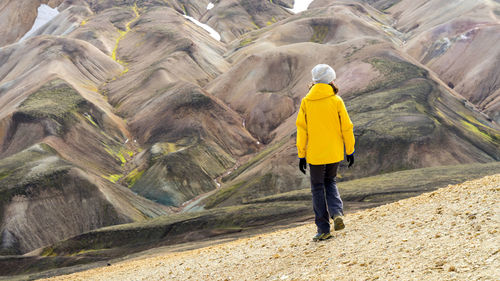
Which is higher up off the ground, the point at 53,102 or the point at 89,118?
the point at 53,102

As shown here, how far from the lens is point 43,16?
163 meters

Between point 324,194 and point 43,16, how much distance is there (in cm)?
16959

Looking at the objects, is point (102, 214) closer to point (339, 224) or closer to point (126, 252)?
point (126, 252)

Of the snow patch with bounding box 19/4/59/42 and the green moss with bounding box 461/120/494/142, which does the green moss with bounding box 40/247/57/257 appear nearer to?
the green moss with bounding box 461/120/494/142

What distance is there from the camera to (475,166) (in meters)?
44.8

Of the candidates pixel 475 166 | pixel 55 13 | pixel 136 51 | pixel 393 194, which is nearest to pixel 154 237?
pixel 393 194

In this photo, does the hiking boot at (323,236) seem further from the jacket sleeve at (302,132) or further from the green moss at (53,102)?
the green moss at (53,102)

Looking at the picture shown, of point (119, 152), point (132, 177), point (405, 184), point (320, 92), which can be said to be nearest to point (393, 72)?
point (132, 177)

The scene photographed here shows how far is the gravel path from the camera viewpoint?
7543 mm

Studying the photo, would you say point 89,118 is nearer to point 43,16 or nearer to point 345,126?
point 345,126

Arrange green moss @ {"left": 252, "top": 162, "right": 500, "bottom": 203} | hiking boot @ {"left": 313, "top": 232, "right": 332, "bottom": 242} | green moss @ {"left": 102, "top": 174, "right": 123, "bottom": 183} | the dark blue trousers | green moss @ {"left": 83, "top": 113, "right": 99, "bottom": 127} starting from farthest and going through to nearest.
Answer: green moss @ {"left": 83, "top": 113, "right": 99, "bottom": 127} < green moss @ {"left": 102, "top": 174, "right": 123, "bottom": 183} < green moss @ {"left": 252, "top": 162, "right": 500, "bottom": 203} < hiking boot @ {"left": 313, "top": 232, "right": 332, "bottom": 242} < the dark blue trousers

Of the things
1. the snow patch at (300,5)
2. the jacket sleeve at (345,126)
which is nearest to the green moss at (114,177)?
the jacket sleeve at (345,126)

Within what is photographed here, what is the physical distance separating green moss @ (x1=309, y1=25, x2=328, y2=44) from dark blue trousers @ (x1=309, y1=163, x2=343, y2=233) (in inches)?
4333

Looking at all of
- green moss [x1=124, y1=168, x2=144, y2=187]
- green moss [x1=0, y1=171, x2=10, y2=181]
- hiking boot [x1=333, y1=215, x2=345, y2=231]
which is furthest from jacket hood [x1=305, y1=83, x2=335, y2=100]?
green moss [x1=124, y1=168, x2=144, y2=187]
